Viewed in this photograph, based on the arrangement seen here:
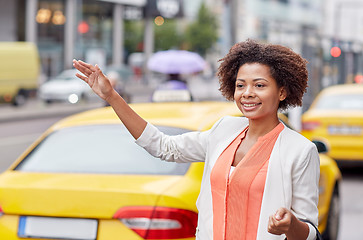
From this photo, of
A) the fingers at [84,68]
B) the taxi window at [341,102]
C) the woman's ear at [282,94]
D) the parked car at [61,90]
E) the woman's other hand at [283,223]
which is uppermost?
the fingers at [84,68]

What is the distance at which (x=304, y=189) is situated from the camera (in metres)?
2.60

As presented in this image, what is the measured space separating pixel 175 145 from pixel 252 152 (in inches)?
17.5

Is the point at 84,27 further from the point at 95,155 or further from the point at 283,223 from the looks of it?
the point at 283,223

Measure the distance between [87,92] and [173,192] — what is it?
102 ft

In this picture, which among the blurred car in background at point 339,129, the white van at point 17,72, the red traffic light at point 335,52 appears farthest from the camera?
the white van at point 17,72

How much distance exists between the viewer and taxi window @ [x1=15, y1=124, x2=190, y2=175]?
4309 millimetres

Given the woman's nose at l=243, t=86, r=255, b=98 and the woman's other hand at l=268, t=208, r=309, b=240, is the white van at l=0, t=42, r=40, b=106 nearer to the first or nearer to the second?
the woman's nose at l=243, t=86, r=255, b=98

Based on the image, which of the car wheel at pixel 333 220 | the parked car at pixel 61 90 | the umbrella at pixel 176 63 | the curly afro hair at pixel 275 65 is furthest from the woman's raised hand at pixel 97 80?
the parked car at pixel 61 90

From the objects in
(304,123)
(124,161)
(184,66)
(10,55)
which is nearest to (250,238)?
(124,161)

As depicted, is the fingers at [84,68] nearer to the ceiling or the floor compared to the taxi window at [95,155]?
nearer to the ceiling

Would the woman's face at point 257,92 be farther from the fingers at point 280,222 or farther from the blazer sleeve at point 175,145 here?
the fingers at point 280,222

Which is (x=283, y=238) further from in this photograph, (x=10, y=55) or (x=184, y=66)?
(x=10, y=55)

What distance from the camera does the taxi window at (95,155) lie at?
4.31 m

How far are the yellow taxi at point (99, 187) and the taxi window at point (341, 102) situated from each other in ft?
22.1
